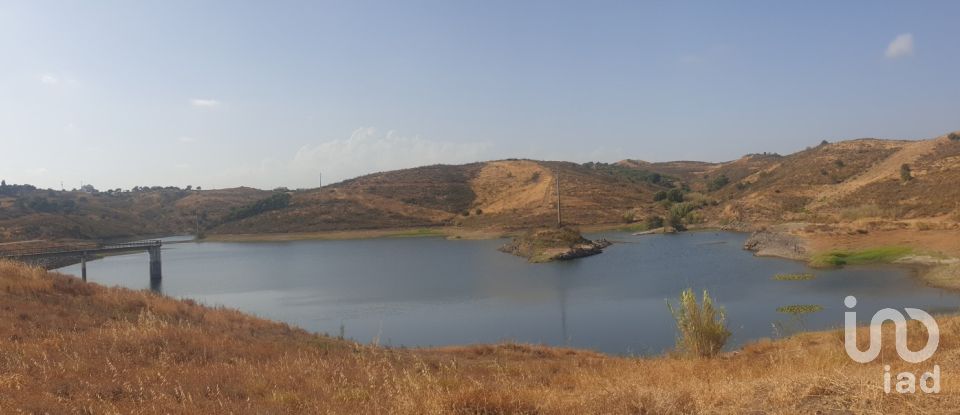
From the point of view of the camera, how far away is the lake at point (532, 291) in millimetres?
23078

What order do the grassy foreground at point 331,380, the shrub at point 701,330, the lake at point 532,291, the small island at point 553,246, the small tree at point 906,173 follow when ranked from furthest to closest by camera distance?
the small tree at point 906,173
the small island at point 553,246
the lake at point 532,291
the shrub at point 701,330
the grassy foreground at point 331,380

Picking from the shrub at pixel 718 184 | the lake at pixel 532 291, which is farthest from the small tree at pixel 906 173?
the shrub at pixel 718 184

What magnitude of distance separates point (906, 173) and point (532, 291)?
46153 mm

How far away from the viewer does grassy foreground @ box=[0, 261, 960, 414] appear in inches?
216

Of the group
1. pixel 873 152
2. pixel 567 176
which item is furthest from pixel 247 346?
pixel 567 176

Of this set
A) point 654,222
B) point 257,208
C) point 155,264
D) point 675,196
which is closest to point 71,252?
point 155,264

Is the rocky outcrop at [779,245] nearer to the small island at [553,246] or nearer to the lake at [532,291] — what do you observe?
the lake at [532,291]

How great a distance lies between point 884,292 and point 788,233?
2341 centimetres

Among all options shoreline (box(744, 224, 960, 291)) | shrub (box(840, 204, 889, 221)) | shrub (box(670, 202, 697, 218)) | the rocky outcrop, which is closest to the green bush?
shrub (box(670, 202, 697, 218))

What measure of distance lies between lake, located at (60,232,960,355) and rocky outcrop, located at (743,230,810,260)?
4.61 ft

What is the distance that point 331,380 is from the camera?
25.6 feet

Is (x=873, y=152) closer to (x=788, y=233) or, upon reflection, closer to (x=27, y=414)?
(x=788, y=233)

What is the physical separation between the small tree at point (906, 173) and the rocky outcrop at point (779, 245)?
1813cm

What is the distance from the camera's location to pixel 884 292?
27.3 m
